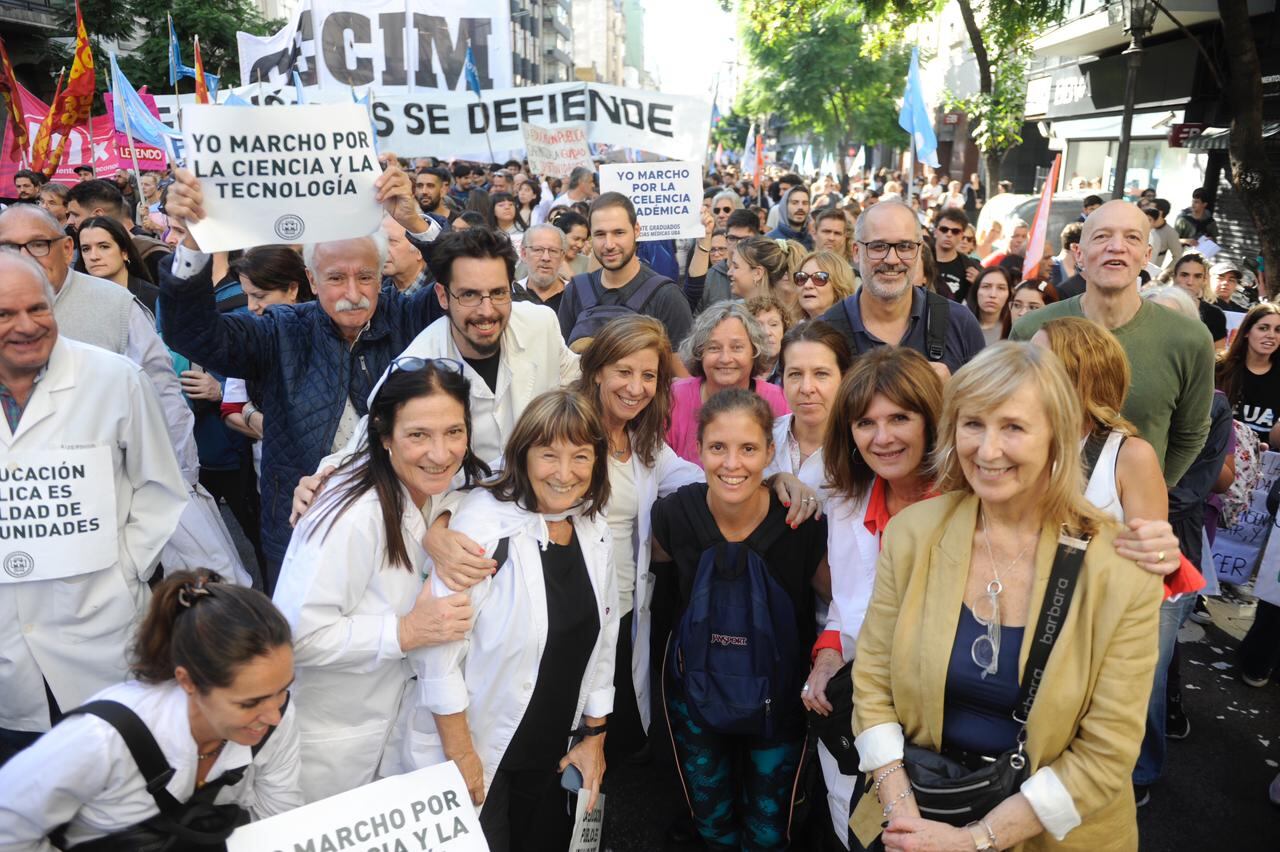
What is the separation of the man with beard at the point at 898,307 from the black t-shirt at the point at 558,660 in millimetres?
1856

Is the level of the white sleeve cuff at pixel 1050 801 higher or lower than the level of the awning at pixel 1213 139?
lower

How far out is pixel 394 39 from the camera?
320 inches

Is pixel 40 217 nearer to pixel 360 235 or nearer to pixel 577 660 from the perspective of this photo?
pixel 360 235

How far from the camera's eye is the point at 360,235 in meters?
3.60

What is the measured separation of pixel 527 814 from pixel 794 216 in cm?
730

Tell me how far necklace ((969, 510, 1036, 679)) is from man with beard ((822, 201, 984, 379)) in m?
1.89

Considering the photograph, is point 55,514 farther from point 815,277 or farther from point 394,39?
point 394,39

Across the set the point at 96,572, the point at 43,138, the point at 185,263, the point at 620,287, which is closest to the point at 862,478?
the point at 185,263

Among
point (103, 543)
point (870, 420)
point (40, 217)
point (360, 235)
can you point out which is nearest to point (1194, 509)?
point (870, 420)

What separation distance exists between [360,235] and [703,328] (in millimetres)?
1485

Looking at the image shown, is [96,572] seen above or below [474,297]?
below

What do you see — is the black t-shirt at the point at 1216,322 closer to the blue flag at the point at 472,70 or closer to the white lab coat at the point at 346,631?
the white lab coat at the point at 346,631

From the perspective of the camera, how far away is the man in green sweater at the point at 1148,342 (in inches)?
138

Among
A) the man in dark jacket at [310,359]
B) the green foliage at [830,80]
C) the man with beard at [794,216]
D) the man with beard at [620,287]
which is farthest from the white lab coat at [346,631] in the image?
the green foliage at [830,80]
